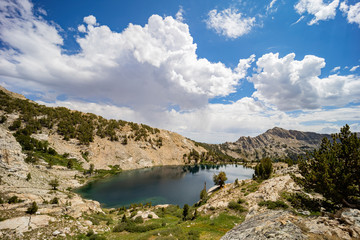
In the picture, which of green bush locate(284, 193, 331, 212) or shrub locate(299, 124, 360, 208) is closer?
shrub locate(299, 124, 360, 208)

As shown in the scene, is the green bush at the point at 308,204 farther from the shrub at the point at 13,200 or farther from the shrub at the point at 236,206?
the shrub at the point at 13,200

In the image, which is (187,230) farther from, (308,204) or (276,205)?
(308,204)

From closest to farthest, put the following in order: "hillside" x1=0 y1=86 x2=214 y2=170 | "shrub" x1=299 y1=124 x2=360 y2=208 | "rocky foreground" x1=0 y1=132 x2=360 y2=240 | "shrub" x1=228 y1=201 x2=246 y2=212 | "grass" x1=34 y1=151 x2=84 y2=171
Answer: "rocky foreground" x1=0 y1=132 x2=360 y2=240 < "shrub" x1=299 y1=124 x2=360 y2=208 < "shrub" x1=228 y1=201 x2=246 y2=212 < "grass" x1=34 y1=151 x2=84 y2=171 < "hillside" x1=0 y1=86 x2=214 y2=170

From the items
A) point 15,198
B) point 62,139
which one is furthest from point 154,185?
point 62,139

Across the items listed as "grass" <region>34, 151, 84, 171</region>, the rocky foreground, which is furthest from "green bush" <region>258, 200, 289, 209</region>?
"grass" <region>34, 151, 84, 171</region>

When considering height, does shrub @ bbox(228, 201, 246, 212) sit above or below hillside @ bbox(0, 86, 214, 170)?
below

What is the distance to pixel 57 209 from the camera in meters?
28.6

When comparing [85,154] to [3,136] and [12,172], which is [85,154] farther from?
[12,172]

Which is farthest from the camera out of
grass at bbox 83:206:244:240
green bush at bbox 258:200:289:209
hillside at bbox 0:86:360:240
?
green bush at bbox 258:200:289:209

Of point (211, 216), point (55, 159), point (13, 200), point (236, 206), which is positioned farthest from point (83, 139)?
point (236, 206)

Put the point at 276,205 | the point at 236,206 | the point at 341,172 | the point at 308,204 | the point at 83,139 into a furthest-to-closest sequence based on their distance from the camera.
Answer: the point at 83,139 → the point at 236,206 → the point at 276,205 → the point at 308,204 → the point at 341,172

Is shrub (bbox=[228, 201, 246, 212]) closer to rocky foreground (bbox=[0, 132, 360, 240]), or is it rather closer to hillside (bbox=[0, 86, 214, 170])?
rocky foreground (bbox=[0, 132, 360, 240])

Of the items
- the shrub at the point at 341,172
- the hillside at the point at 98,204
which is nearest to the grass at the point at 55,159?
the hillside at the point at 98,204

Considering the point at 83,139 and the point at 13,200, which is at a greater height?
the point at 83,139
